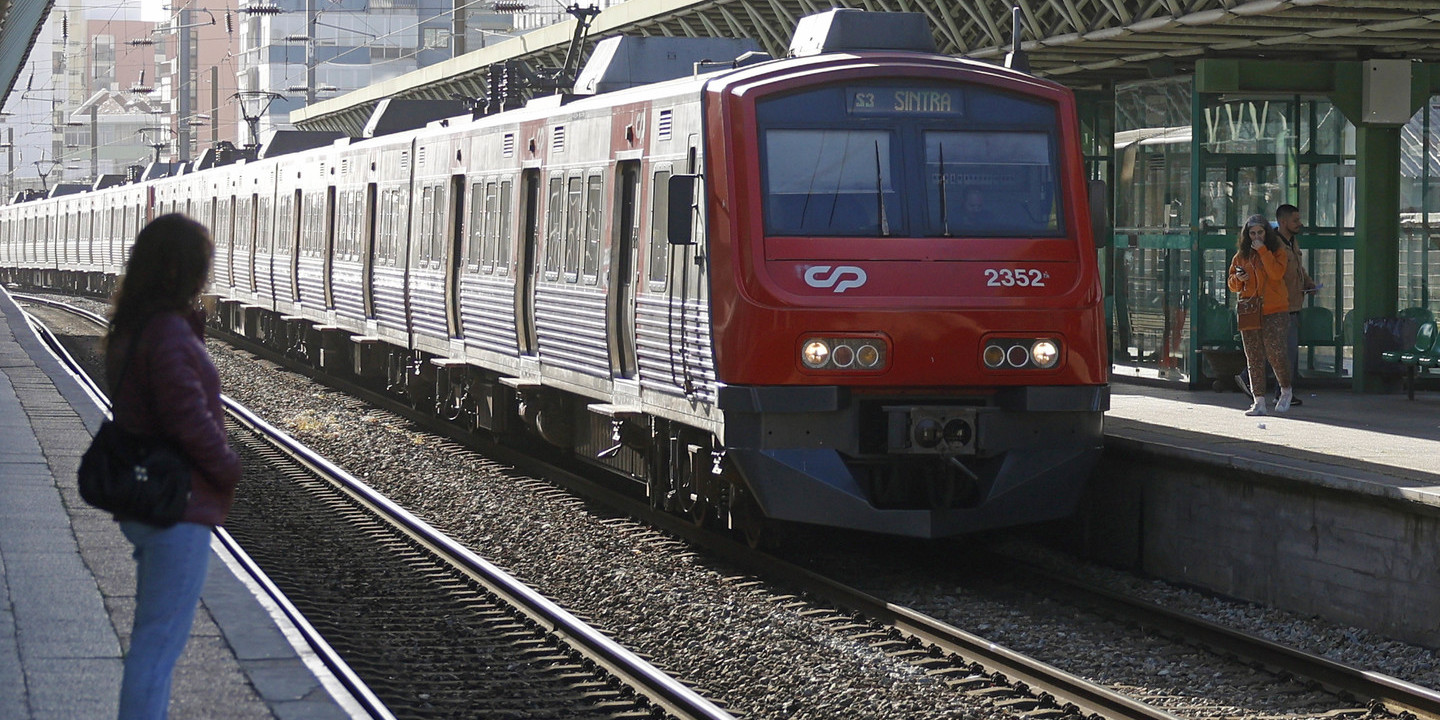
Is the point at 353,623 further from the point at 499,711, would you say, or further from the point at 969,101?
the point at 969,101

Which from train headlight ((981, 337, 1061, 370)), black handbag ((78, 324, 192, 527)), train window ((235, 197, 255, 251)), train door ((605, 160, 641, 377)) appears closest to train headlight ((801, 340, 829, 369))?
train headlight ((981, 337, 1061, 370))

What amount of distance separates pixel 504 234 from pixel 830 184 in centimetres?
530

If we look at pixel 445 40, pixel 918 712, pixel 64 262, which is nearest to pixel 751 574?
pixel 918 712

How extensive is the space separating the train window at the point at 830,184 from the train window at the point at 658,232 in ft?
3.37

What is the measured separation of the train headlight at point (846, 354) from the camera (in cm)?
993

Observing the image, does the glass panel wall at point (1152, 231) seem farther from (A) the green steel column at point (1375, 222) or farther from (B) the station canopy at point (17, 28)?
(B) the station canopy at point (17, 28)

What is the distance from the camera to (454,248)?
1683 centimetres

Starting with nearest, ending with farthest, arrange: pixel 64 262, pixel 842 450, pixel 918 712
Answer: pixel 918 712 < pixel 842 450 < pixel 64 262

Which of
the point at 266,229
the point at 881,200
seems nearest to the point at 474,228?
the point at 881,200

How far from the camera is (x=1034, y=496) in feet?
33.8

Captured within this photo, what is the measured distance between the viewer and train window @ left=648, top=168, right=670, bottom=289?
36.6 ft

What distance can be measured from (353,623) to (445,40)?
311 feet

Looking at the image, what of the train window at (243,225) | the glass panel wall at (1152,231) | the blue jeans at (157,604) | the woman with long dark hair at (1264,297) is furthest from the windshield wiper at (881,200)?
the train window at (243,225)

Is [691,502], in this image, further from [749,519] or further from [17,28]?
[17,28]
